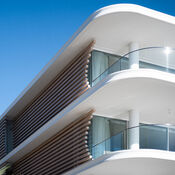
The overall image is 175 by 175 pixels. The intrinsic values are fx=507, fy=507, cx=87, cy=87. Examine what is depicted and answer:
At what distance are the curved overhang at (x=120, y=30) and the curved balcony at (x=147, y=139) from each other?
3258mm

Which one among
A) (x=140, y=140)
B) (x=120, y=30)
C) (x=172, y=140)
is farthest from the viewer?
(x=120, y=30)

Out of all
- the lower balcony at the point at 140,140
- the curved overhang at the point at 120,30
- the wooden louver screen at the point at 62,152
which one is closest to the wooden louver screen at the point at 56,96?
the curved overhang at the point at 120,30

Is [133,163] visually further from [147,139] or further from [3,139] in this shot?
[3,139]

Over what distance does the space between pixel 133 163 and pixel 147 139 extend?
2.74 feet

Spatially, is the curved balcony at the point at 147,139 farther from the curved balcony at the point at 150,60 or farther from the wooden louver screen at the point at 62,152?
the curved balcony at the point at 150,60

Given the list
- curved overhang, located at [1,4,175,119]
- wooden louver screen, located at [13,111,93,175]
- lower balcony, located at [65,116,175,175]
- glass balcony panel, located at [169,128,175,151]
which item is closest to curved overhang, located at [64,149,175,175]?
lower balcony, located at [65,116,175,175]

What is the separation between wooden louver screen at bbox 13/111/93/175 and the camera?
16703 millimetres

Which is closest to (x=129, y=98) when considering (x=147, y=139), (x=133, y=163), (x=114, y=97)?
(x=114, y=97)

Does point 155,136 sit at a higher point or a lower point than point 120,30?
lower

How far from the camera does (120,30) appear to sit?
1619 cm

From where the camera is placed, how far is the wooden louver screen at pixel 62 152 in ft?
54.8

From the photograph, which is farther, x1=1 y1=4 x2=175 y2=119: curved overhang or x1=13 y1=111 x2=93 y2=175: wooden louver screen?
x1=13 y1=111 x2=93 y2=175: wooden louver screen

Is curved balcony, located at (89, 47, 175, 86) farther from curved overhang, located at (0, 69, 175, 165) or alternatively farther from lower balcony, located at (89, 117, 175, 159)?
lower balcony, located at (89, 117, 175, 159)

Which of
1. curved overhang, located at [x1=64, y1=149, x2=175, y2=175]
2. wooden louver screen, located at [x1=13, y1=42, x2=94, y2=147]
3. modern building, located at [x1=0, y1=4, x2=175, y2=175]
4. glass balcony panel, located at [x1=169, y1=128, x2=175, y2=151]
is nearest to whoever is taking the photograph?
curved overhang, located at [x1=64, y1=149, x2=175, y2=175]
